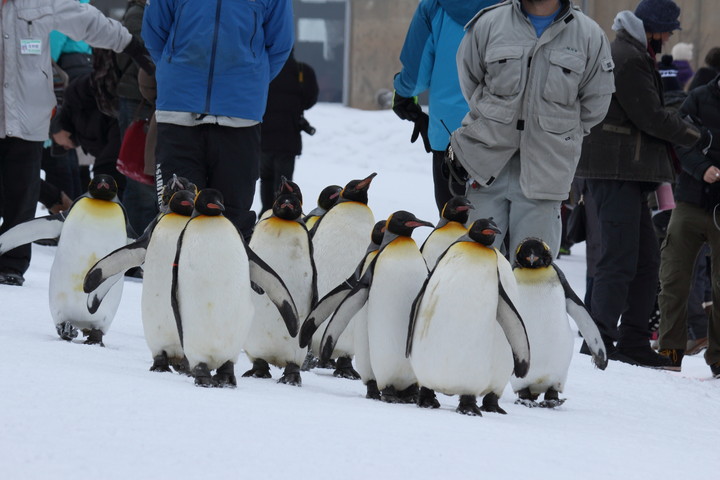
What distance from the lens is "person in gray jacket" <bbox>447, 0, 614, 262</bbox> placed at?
473 cm

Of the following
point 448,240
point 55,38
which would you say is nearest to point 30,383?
point 448,240

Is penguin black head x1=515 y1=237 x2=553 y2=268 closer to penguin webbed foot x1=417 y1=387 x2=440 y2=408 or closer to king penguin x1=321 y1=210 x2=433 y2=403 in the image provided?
king penguin x1=321 y1=210 x2=433 y2=403

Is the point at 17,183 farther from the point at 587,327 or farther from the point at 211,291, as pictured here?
the point at 587,327

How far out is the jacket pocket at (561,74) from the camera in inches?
186

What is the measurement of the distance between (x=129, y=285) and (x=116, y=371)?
3.47 meters

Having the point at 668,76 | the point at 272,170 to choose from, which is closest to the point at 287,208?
the point at 668,76

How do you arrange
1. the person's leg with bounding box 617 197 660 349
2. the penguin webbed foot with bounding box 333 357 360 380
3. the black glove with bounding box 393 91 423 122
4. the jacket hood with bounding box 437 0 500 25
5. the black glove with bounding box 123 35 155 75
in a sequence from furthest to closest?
the person's leg with bounding box 617 197 660 349
the black glove with bounding box 123 35 155 75
the black glove with bounding box 393 91 423 122
the jacket hood with bounding box 437 0 500 25
the penguin webbed foot with bounding box 333 357 360 380

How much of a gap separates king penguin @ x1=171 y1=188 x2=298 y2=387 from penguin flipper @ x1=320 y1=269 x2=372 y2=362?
4.7 inches

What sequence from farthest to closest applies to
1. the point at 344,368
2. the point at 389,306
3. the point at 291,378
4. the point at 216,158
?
the point at 216,158 → the point at 344,368 → the point at 291,378 → the point at 389,306

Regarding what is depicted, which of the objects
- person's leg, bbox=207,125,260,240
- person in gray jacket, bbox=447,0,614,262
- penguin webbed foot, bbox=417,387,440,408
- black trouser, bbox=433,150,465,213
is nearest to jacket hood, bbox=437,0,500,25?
person in gray jacket, bbox=447,0,614,262

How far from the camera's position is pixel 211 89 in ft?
16.4

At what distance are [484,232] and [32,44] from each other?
332 centimetres

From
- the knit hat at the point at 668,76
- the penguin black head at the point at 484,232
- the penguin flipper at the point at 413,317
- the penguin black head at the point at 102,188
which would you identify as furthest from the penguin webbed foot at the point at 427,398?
the knit hat at the point at 668,76

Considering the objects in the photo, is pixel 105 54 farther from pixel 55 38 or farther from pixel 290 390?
pixel 290 390
